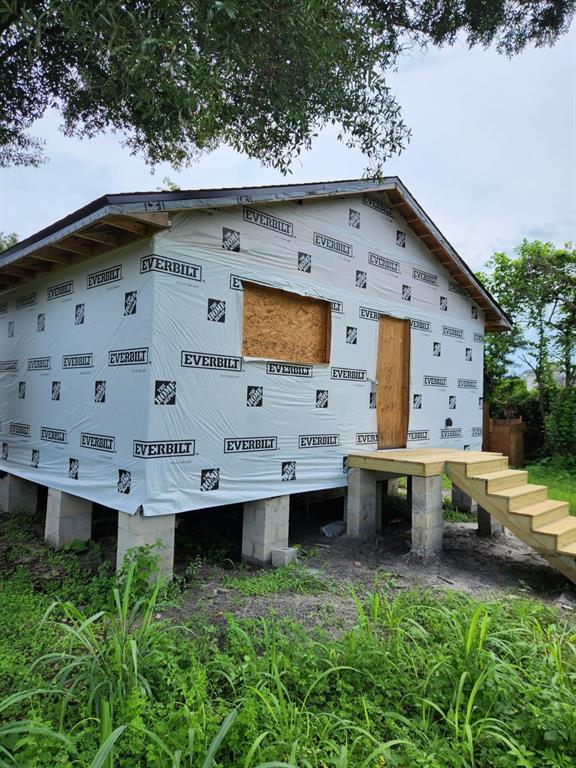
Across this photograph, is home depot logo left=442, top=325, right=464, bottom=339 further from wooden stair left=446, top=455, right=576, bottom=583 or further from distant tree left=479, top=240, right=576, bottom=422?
distant tree left=479, top=240, right=576, bottom=422

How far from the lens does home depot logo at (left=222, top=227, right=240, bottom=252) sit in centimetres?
533

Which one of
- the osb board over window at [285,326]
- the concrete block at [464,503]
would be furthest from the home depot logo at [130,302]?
the concrete block at [464,503]

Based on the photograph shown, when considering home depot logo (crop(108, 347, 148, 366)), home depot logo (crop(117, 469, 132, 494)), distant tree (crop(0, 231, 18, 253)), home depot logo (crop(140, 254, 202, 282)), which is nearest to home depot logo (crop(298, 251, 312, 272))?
home depot logo (crop(140, 254, 202, 282))

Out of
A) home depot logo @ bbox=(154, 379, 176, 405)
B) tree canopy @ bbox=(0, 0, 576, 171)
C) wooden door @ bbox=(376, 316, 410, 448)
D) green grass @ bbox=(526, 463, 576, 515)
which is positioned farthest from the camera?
green grass @ bbox=(526, 463, 576, 515)

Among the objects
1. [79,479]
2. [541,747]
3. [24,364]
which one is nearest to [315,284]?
[79,479]

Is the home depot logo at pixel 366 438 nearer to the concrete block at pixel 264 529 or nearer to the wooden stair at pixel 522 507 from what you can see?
the wooden stair at pixel 522 507

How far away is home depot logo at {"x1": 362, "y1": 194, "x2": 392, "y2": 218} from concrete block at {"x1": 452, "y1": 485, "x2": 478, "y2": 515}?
5.75m

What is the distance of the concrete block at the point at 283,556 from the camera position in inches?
213

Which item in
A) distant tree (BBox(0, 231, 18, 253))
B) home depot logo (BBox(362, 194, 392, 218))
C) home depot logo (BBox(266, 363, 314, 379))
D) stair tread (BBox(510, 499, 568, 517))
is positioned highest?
distant tree (BBox(0, 231, 18, 253))

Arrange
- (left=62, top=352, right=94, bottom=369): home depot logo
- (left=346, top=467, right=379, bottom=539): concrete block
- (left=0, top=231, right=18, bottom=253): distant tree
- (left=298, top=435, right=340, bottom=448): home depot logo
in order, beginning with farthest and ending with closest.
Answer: (left=0, top=231, right=18, bottom=253): distant tree, (left=346, top=467, right=379, bottom=539): concrete block, (left=298, top=435, right=340, bottom=448): home depot logo, (left=62, top=352, right=94, bottom=369): home depot logo

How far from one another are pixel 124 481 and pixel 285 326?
2857 millimetres

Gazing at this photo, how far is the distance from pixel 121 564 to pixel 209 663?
7.29ft

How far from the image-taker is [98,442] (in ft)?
17.7

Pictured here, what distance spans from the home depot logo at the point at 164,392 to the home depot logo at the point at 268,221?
2.36 m
